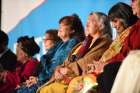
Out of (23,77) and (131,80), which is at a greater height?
(131,80)

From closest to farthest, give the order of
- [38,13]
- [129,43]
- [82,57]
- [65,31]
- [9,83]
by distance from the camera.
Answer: [129,43] < [82,57] < [65,31] < [9,83] < [38,13]

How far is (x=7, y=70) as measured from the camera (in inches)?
197

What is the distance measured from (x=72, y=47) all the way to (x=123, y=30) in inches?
27.4

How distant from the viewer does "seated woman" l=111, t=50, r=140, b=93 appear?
73.8 inches

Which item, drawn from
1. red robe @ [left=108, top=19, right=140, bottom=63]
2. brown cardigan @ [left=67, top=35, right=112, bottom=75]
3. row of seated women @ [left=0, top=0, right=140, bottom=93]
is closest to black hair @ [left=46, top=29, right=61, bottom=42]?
row of seated women @ [left=0, top=0, right=140, bottom=93]

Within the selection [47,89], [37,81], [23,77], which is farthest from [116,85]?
[23,77]

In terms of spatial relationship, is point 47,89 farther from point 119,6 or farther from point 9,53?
point 9,53

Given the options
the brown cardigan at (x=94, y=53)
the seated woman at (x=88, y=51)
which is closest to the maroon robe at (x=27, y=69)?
the seated woman at (x=88, y=51)

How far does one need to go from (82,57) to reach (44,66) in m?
0.63

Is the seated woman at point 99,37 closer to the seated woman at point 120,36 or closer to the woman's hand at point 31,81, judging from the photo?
the seated woman at point 120,36

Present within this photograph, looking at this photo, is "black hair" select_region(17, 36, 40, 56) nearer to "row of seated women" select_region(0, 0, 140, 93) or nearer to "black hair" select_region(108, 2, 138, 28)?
"row of seated women" select_region(0, 0, 140, 93)

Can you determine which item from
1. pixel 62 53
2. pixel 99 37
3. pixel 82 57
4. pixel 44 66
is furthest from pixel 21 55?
pixel 99 37

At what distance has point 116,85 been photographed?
1.94m

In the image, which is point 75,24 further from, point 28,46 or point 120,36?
point 28,46
